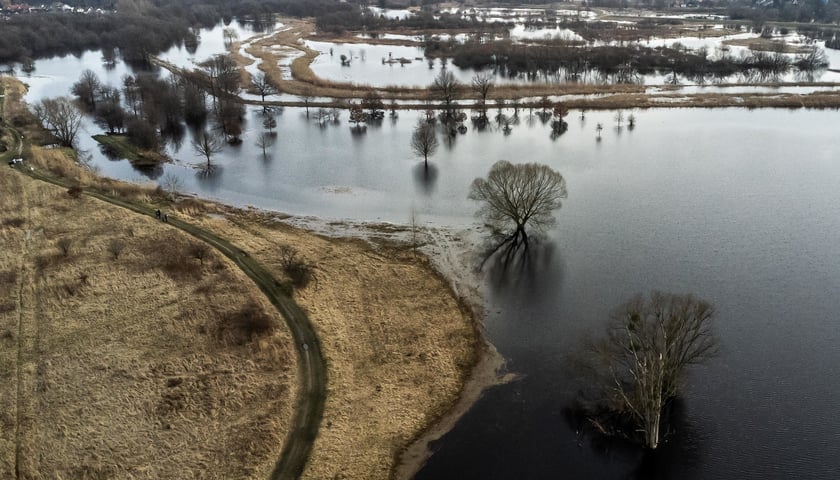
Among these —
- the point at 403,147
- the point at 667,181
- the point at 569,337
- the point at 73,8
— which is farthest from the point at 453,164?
the point at 73,8

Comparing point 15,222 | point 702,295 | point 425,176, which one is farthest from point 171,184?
point 702,295

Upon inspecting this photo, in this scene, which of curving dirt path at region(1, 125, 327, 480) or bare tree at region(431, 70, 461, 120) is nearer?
curving dirt path at region(1, 125, 327, 480)

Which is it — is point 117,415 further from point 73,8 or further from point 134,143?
point 73,8

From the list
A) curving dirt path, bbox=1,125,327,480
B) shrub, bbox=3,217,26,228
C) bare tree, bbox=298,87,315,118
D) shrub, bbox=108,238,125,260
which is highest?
bare tree, bbox=298,87,315,118

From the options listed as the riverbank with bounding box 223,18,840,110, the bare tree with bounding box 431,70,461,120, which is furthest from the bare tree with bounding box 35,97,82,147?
the bare tree with bounding box 431,70,461,120

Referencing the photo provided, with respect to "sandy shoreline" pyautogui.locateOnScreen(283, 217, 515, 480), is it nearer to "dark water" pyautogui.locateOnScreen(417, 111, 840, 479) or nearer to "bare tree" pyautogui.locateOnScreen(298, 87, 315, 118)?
"dark water" pyautogui.locateOnScreen(417, 111, 840, 479)

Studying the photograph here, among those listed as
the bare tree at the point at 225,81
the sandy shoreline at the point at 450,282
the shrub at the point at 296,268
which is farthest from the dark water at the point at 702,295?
the bare tree at the point at 225,81

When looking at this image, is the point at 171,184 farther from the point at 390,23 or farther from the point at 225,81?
the point at 390,23
